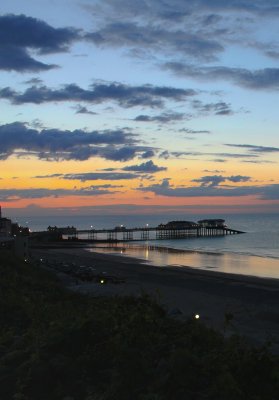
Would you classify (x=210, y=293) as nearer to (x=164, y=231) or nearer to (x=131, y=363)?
(x=131, y=363)

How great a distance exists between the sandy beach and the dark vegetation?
617cm

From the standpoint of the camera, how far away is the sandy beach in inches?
783

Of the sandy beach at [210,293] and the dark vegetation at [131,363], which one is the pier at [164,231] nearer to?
the sandy beach at [210,293]

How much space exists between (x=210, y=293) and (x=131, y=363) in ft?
83.9

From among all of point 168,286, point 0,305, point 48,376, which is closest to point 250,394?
point 48,376

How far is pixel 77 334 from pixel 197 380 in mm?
2335

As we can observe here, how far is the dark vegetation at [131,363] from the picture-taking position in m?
5.71

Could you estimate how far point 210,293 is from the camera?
31281mm

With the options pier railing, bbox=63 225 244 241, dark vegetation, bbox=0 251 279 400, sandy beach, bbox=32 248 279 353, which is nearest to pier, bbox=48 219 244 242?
pier railing, bbox=63 225 244 241

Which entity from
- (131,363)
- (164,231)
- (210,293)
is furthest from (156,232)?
(131,363)

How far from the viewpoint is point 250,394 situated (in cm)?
554

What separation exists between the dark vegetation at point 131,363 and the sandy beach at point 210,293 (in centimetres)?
617

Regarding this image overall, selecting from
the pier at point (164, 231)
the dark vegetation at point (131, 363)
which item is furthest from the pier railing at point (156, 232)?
the dark vegetation at point (131, 363)

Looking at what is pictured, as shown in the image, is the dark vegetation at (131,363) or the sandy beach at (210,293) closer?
the dark vegetation at (131,363)
